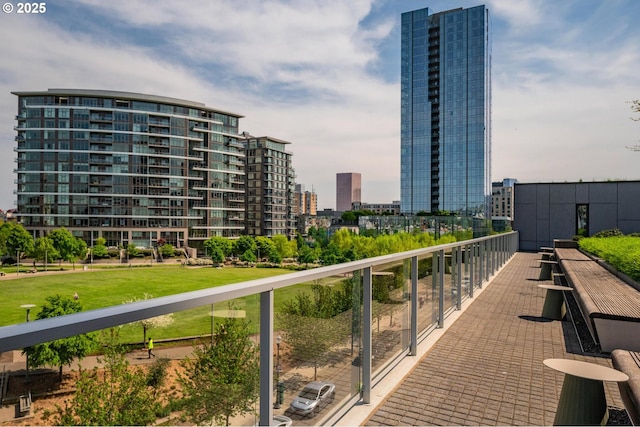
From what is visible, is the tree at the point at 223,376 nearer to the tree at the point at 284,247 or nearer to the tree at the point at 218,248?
the tree at the point at 218,248

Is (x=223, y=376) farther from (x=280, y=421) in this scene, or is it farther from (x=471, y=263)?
(x=471, y=263)

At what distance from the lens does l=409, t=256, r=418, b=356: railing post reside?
5090 millimetres

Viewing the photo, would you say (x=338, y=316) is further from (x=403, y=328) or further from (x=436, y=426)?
(x=403, y=328)

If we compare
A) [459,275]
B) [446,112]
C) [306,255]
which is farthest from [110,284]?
[446,112]

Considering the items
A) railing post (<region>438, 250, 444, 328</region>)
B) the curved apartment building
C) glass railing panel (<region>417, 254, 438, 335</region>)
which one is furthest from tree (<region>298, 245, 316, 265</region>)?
glass railing panel (<region>417, 254, 438, 335</region>)

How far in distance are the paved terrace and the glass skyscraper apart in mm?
95950

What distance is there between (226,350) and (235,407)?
0.28 metres

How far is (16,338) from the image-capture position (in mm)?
1123

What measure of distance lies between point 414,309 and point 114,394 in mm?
4185

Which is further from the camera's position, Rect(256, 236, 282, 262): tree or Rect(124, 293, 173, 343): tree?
Rect(256, 236, 282, 262): tree

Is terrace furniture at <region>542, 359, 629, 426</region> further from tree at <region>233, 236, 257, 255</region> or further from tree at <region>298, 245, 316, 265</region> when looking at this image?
tree at <region>233, 236, 257, 255</region>

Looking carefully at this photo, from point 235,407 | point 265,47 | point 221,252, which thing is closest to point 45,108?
point 221,252

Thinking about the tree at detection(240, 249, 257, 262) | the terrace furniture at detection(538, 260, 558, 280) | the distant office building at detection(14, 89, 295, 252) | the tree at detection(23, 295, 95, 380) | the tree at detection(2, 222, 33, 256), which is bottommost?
the tree at detection(240, 249, 257, 262)

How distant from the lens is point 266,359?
7.48 ft
